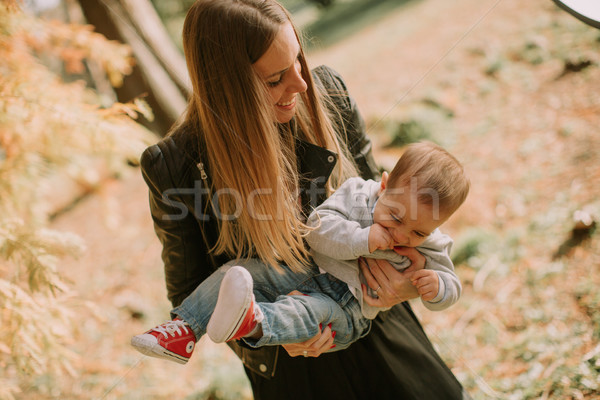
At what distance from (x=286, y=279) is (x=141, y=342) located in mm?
602

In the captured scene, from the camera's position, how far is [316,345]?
1.62 m

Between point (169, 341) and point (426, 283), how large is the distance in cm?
103

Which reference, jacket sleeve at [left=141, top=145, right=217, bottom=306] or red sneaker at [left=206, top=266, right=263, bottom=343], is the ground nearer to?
jacket sleeve at [left=141, top=145, right=217, bottom=306]

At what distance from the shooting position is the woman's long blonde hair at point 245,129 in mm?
1545

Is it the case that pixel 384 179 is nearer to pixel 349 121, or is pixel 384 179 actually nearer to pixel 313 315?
pixel 349 121

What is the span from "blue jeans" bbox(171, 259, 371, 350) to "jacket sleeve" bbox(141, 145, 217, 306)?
0.63 ft

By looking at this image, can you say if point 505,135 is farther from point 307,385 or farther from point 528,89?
point 307,385

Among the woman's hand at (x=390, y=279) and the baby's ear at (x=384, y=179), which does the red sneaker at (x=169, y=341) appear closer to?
the woman's hand at (x=390, y=279)

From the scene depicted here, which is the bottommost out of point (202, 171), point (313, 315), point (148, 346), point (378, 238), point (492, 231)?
point (492, 231)

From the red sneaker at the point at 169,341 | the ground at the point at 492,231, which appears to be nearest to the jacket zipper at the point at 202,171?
the red sneaker at the point at 169,341

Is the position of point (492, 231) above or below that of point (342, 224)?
below

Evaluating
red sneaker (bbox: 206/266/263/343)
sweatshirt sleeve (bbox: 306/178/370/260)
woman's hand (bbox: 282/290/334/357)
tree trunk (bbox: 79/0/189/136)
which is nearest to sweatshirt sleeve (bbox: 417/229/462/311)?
sweatshirt sleeve (bbox: 306/178/370/260)

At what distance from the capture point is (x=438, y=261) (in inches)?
70.3

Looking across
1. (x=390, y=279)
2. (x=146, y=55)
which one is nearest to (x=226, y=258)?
(x=390, y=279)
